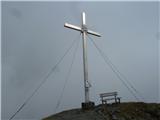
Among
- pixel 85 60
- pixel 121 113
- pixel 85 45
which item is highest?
pixel 85 45

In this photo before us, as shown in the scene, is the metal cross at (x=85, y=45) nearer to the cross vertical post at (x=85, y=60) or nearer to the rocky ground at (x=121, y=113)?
the cross vertical post at (x=85, y=60)

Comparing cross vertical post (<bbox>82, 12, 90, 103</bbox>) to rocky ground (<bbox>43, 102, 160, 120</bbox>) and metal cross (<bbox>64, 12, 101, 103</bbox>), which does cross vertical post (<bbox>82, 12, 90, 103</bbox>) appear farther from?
rocky ground (<bbox>43, 102, 160, 120</bbox>)

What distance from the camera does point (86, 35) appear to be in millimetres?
17891

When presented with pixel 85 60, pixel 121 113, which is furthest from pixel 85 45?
pixel 121 113

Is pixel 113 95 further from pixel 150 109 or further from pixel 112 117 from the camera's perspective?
pixel 112 117

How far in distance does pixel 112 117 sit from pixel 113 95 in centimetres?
431

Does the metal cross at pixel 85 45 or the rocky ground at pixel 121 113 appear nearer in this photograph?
the rocky ground at pixel 121 113

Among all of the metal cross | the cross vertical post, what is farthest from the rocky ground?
the metal cross

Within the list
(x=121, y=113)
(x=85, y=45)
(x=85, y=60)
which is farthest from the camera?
(x=85, y=45)

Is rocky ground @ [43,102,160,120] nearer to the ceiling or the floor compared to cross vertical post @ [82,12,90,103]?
nearer to the floor

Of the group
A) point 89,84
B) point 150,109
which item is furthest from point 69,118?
point 150,109

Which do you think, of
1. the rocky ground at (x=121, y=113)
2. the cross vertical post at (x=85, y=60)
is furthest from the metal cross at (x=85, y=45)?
the rocky ground at (x=121, y=113)

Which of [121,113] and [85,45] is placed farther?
[85,45]

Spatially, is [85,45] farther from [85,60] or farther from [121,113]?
[121,113]
